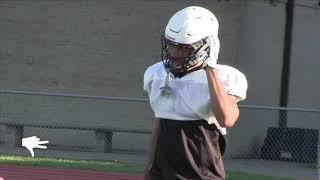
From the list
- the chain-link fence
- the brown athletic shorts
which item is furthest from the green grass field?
the brown athletic shorts

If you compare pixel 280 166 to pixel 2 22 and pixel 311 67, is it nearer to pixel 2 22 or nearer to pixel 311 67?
pixel 311 67

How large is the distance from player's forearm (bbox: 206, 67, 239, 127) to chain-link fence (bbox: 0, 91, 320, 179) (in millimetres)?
10926

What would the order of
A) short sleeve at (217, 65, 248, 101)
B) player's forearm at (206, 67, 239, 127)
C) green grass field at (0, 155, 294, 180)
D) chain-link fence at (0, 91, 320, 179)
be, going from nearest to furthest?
player's forearm at (206, 67, 239, 127)
short sleeve at (217, 65, 248, 101)
green grass field at (0, 155, 294, 180)
chain-link fence at (0, 91, 320, 179)

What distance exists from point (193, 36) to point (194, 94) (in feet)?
0.93

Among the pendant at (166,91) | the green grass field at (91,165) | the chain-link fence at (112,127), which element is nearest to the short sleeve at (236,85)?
A: the pendant at (166,91)

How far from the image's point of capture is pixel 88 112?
15.6 m

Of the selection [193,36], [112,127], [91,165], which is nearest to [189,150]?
[193,36]

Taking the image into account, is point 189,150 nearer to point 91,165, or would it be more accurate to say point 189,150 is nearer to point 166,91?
point 166,91

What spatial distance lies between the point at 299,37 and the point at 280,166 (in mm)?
4427

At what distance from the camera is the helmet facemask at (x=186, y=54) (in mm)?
3088

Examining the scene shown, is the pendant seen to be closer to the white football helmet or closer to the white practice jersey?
the white practice jersey

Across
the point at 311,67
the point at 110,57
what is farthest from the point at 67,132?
the point at 311,67

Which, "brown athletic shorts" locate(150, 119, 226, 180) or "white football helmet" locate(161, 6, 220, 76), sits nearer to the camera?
"white football helmet" locate(161, 6, 220, 76)

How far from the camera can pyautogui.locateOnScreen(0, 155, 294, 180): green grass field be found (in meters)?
11.6
